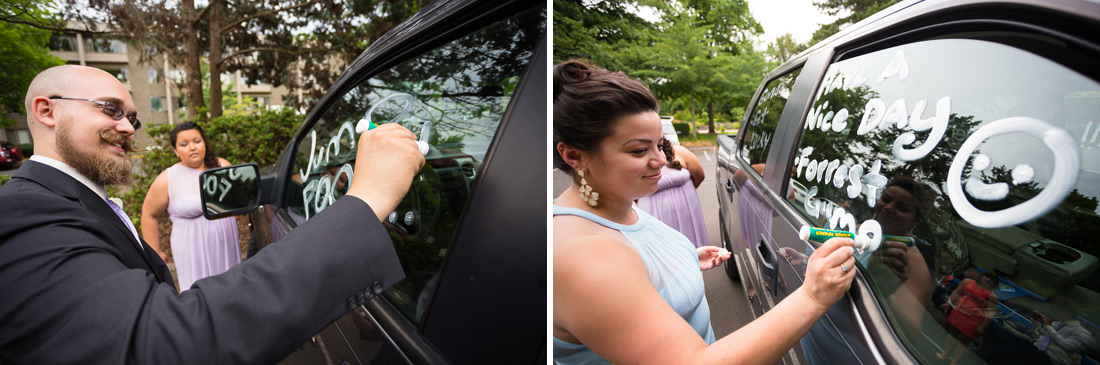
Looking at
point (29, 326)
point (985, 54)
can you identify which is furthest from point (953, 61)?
point (29, 326)

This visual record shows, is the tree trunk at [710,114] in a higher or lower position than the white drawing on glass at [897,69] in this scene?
lower

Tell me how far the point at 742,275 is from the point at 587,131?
1.84ft

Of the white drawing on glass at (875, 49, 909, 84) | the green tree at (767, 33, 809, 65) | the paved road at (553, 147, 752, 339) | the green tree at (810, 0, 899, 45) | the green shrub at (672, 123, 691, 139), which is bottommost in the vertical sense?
the paved road at (553, 147, 752, 339)

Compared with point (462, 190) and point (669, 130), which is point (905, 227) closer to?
point (669, 130)

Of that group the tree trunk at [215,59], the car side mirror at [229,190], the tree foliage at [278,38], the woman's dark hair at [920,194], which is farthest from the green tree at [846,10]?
the tree trunk at [215,59]

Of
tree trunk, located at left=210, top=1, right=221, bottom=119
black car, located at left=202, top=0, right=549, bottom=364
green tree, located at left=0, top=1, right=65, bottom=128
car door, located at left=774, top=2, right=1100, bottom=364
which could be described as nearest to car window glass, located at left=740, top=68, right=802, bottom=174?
car door, located at left=774, top=2, right=1100, bottom=364

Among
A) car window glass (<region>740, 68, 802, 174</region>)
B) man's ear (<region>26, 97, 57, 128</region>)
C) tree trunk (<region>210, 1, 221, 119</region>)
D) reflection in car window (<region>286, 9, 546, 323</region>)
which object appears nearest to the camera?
reflection in car window (<region>286, 9, 546, 323</region>)

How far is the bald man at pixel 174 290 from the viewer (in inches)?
24.8

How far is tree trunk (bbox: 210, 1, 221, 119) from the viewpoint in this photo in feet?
17.7

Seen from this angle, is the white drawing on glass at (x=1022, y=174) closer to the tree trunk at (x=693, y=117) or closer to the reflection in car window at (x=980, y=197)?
the reflection in car window at (x=980, y=197)

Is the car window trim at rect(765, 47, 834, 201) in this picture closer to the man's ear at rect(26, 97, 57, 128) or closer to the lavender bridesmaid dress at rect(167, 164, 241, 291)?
the man's ear at rect(26, 97, 57, 128)

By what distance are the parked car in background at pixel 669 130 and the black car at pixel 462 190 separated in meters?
0.22

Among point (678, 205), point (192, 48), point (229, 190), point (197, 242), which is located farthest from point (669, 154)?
point (192, 48)

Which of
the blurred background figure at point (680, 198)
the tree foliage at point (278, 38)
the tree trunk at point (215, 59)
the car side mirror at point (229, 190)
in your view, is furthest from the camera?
the tree trunk at point (215, 59)
